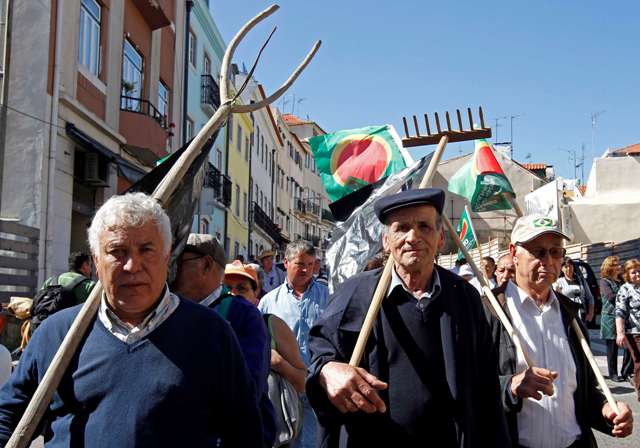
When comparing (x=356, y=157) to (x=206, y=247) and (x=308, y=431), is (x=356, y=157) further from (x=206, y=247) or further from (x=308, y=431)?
(x=206, y=247)

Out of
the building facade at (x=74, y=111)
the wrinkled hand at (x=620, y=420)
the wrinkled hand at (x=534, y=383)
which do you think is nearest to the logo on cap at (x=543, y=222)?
the wrinkled hand at (x=534, y=383)

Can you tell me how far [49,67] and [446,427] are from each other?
1152 centimetres

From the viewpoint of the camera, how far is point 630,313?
7859mm

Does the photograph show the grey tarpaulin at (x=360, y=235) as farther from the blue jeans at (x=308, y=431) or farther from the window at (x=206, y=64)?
the window at (x=206, y=64)

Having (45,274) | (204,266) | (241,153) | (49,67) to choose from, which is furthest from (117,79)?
(241,153)

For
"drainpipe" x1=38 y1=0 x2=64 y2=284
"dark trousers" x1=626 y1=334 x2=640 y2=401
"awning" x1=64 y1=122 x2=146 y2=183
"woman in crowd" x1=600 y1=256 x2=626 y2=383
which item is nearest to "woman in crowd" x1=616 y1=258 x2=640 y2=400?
"dark trousers" x1=626 y1=334 x2=640 y2=401

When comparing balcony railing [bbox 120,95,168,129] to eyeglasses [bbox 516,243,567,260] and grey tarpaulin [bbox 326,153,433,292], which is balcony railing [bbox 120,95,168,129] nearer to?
grey tarpaulin [bbox 326,153,433,292]

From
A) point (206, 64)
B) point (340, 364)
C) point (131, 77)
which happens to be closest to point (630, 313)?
point (340, 364)

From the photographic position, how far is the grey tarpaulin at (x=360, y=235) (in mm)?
5989

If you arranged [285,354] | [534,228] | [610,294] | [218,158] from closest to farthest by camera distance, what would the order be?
[534,228] < [285,354] < [610,294] < [218,158]

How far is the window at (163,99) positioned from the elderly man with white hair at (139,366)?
58.9ft

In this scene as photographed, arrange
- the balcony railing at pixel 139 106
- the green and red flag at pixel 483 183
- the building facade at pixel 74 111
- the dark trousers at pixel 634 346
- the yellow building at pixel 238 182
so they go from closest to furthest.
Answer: the dark trousers at pixel 634 346 → the green and red flag at pixel 483 183 → the building facade at pixel 74 111 → the balcony railing at pixel 139 106 → the yellow building at pixel 238 182

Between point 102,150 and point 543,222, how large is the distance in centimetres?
1197

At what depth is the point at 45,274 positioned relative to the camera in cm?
1205
